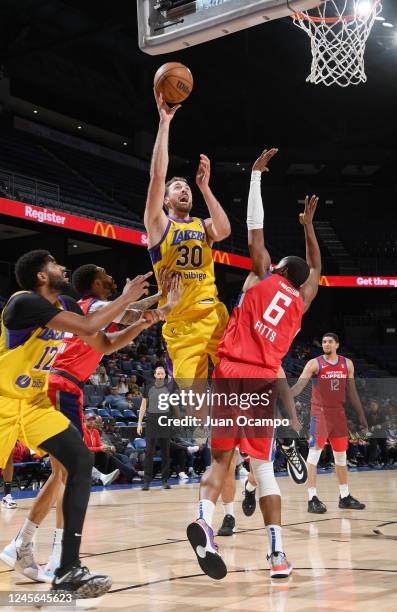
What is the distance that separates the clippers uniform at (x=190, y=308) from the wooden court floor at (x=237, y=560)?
1.31 m

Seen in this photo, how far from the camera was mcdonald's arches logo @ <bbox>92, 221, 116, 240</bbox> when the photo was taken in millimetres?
17748

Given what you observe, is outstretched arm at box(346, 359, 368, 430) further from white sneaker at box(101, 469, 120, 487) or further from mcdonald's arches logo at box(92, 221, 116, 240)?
mcdonald's arches logo at box(92, 221, 116, 240)

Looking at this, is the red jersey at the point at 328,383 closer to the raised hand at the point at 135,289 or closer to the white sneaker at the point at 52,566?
the white sneaker at the point at 52,566

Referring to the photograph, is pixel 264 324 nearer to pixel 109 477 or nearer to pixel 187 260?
pixel 187 260

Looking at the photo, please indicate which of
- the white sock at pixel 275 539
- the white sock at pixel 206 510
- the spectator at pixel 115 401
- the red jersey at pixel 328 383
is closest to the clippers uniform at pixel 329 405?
the red jersey at pixel 328 383

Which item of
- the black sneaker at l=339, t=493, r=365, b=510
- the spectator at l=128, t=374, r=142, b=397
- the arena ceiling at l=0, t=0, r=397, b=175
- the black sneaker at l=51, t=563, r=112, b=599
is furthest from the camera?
the arena ceiling at l=0, t=0, r=397, b=175

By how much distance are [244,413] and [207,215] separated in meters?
20.3

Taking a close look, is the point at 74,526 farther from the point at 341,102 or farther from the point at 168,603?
the point at 341,102

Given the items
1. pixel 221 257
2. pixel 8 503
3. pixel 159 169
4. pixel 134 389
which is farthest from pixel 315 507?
pixel 221 257

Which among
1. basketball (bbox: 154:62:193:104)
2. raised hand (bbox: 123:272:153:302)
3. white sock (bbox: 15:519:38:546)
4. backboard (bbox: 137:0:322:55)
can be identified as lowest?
white sock (bbox: 15:519:38:546)

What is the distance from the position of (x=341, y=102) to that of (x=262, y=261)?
23.9 metres

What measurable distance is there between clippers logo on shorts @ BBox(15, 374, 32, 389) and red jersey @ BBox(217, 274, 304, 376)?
1326mm

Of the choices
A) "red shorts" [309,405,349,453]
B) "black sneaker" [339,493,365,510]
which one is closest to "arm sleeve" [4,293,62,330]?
"red shorts" [309,405,349,453]

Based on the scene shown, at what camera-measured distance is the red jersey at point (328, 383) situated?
8.34 m
